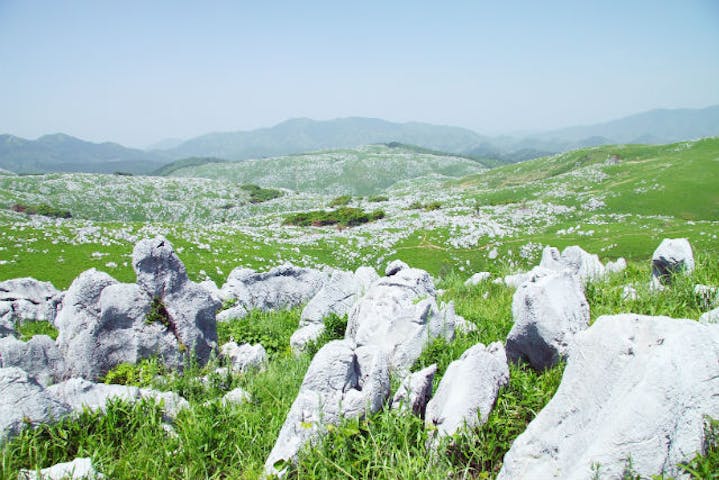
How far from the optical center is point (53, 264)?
39.7 metres

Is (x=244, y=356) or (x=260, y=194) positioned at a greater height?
(x=260, y=194)

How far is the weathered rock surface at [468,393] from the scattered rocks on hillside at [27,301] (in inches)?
855

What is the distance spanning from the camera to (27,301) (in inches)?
821

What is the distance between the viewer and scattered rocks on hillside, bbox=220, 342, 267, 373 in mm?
10812

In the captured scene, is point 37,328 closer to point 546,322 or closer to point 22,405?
point 22,405

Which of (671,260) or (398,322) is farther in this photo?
(671,260)

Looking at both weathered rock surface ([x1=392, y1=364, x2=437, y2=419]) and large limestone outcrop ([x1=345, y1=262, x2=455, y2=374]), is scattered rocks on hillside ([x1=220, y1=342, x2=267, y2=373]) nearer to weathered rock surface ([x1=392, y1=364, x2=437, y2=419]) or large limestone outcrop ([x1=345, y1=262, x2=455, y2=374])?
large limestone outcrop ([x1=345, y1=262, x2=455, y2=374])

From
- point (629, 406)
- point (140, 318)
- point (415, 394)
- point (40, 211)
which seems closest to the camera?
point (629, 406)

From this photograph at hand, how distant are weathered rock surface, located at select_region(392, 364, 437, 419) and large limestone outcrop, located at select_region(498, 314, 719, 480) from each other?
5.56 ft

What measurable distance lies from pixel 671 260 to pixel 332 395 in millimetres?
10231

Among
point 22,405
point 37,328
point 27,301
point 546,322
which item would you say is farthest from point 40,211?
point 546,322

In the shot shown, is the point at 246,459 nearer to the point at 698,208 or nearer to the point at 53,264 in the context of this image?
the point at 53,264

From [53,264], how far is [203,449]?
44291 millimetres

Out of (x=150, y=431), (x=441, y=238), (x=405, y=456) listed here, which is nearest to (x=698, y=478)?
(x=405, y=456)
